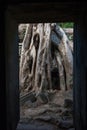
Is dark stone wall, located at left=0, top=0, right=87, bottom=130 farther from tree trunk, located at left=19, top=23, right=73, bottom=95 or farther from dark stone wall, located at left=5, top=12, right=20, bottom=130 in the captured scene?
tree trunk, located at left=19, top=23, right=73, bottom=95

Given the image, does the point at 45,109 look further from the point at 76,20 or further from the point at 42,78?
the point at 76,20

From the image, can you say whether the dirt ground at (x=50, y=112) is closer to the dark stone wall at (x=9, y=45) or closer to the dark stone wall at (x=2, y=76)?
the dark stone wall at (x=9, y=45)

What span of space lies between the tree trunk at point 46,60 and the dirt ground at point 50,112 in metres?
0.58

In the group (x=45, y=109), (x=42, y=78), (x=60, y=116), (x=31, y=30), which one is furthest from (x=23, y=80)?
(x=60, y=116)

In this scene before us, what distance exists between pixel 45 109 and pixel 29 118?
132 cm

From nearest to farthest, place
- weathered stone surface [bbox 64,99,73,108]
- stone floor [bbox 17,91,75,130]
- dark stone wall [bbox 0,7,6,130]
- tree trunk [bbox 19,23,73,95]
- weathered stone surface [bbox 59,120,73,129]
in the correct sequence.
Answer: dark stone wall [bbox 0,7,6,130], weathered stone surface [bbox 59,120,73,129], stone floor [bbox 17,91,75,130], weathered stone surface [bbox 64,99,73,108], tree trunk [bbox 19,23,73,95]

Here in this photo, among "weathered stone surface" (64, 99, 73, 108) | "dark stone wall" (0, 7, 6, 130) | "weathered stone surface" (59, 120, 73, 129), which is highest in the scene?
"dark stone wall" (0, 7, 6, 130)

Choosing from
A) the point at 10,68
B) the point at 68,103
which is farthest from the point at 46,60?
the point at 10,68

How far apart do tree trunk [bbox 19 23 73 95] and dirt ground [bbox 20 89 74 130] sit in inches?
23.0

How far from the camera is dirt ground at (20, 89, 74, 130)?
31.4 ft

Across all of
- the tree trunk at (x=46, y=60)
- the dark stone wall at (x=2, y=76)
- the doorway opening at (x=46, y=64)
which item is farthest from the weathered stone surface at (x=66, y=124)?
the tree trunk at (x=46, y=60)

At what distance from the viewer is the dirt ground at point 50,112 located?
9578 millimetres

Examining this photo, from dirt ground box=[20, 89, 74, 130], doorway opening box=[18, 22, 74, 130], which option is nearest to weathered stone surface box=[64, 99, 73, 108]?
dirt ground box=[20, 89, 74, 130]

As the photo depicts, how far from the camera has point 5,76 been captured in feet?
18.4
